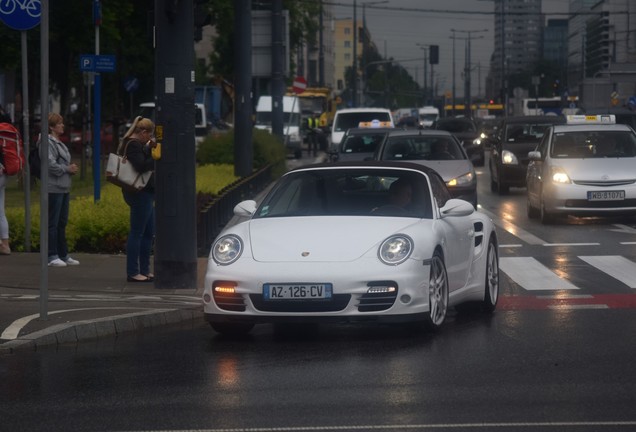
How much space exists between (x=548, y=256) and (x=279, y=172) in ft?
75.1

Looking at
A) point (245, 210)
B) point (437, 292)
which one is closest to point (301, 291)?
point (437, 292)

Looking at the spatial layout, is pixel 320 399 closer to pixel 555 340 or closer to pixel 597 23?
pixel 555 340

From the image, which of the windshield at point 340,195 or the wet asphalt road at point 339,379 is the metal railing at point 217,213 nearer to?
the windshield at point 340,195

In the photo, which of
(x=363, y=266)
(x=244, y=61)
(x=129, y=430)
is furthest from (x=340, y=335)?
(x=244, y=61)

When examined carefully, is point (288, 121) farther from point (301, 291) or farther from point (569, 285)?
point (301, 291)

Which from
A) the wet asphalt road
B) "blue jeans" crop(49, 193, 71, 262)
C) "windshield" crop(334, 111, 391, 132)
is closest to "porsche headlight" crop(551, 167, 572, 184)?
"blue jeans" crop(49, 193, 71, 262)

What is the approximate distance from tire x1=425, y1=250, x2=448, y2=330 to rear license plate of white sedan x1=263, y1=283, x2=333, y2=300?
0.83 m

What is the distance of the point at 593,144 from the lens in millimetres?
24125

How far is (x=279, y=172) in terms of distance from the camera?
40.3 metres

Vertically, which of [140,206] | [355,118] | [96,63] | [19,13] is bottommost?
[355,118]

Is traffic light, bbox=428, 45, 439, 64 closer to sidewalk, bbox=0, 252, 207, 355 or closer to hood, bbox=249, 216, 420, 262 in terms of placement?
sidewalk, bbox=0, 252, 207, 355

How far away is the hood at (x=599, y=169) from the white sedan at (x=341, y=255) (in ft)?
37.4

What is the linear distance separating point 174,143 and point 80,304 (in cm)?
201

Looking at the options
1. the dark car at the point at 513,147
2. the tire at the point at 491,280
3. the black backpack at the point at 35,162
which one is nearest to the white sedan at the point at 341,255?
the tire at the point at 491,280
